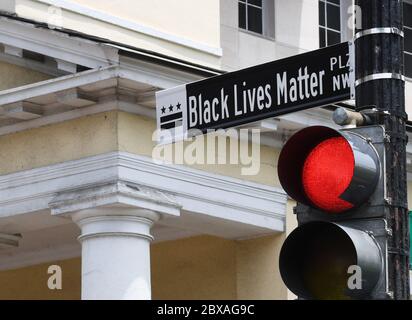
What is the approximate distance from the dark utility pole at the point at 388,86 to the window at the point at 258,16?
11.3 meters

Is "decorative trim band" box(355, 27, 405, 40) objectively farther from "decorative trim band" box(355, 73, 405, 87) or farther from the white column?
the white column

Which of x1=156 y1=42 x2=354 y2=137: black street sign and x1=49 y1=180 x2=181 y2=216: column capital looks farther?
x1=49 y1=180 x2=181 y2=216: column capital

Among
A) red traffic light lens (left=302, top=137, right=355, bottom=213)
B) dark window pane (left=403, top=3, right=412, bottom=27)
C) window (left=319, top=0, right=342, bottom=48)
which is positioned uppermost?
dark window pane (left=403, top=3, right=412, bottom=27)

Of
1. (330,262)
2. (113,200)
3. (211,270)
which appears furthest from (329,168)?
(211,270)

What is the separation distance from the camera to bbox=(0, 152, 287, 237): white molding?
14188 millimetres

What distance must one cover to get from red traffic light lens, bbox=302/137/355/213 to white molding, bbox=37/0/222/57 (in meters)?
9.45

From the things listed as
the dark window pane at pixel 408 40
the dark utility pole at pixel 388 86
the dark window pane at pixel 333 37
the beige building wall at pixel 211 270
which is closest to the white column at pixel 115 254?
the beige building wall at pixel 211 270

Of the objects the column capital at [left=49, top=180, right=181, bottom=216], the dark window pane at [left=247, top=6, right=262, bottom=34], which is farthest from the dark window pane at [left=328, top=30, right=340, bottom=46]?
the column capital at [left=49, top=180, right=181, bottom=216]

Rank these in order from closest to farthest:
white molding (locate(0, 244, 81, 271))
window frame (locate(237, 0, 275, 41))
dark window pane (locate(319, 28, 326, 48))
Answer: white molding (locate(0, 244, 81, 271)) < window frame (locate(237, 0, 275, 41)) < dark window pane (locate(319, 28, 326, 48))

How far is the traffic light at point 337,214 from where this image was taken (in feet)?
18.0

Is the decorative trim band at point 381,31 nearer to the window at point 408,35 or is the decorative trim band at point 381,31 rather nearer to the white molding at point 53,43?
the white molding at point 53,43

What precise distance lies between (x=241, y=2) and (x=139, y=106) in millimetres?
3591
